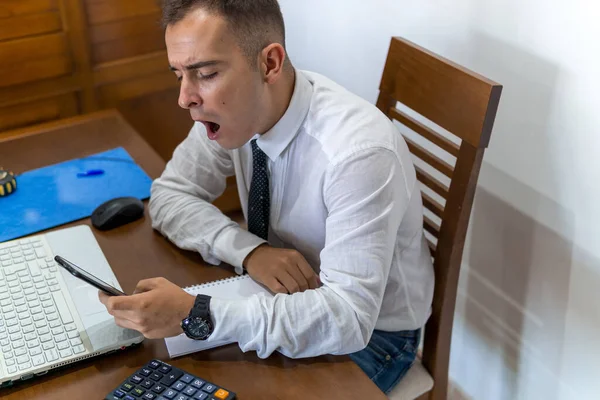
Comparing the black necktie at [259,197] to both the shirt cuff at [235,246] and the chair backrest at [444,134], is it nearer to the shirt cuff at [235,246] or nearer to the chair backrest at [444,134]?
the shirt cuff at [235,246]

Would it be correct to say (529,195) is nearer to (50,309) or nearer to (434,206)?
(434,206)

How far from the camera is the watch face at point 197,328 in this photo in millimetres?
1029

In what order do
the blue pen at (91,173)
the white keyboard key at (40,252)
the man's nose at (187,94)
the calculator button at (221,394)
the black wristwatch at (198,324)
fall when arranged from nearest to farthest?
the calculator button at (221,394)
the black wristwatch at (198,324)
the man's nose at (187,94)
the white keyboard key at (40,252)
the blue pen at (91,173)

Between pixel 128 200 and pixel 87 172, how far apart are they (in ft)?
0.73

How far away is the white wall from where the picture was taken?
4.01 feet

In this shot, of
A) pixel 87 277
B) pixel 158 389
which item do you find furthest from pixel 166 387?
pixel 87 277

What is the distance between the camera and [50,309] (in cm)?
112

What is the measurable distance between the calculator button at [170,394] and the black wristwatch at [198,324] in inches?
4.2

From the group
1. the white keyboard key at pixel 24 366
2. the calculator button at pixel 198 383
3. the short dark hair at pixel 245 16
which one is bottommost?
the white keyboard key at pixel 24 366

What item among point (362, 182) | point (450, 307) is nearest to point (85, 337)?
point (362, 182)

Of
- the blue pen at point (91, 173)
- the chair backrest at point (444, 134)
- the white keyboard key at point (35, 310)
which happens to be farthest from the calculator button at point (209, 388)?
the blue pen at point (91, 173)

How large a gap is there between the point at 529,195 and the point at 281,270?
0.57 metres

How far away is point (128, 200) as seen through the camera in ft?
4.58

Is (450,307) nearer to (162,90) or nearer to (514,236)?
(514,236)
